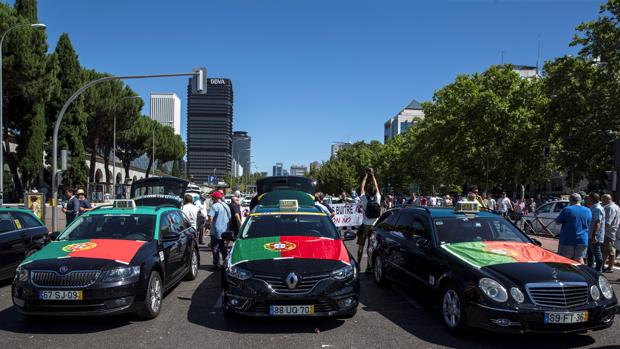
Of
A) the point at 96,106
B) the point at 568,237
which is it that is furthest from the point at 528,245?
the point at 96,106

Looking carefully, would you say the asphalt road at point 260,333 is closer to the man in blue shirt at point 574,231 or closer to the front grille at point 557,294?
the front grille at point 557,294

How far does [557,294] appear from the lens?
213 inches

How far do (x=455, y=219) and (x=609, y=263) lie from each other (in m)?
6.22

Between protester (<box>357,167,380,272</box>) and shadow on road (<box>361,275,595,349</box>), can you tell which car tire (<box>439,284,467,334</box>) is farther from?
protester (<box>357,167,380,272</box>)

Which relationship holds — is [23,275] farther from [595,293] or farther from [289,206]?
[595,293]

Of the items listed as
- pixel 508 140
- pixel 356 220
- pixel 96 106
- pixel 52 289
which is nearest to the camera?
pixel 52 289

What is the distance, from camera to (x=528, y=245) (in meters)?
6.90

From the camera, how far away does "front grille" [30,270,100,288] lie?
19.3 feet

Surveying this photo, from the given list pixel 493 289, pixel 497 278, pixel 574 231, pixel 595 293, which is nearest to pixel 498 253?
pixel 497 278

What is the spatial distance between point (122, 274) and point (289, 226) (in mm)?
2655

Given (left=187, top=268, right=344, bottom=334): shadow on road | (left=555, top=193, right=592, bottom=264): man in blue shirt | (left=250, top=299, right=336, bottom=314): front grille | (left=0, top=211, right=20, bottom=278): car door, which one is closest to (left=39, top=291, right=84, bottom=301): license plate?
(left=187, top=268, right=344, bottom=334): shadow on road

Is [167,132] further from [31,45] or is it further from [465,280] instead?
[465,280]

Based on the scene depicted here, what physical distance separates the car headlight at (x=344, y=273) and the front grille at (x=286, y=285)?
21cm

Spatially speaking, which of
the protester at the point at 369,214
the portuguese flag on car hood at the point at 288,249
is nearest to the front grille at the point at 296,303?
the portuguese flag on car hood at the point at 288,249
